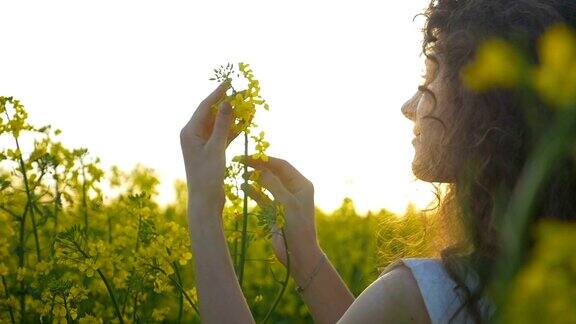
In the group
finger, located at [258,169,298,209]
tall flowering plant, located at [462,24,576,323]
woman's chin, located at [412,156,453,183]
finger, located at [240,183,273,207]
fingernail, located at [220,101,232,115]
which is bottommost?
tall flowering plant, located at [462,24,576,323]

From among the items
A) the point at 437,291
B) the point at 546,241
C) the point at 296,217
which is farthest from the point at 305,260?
the point at 546,241

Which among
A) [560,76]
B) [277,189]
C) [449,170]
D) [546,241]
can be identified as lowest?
[546,241]

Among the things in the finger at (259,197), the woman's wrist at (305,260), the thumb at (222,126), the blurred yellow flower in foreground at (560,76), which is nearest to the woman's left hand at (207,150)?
the thumb at (222,126)

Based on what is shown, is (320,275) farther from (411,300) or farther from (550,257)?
(550,257)

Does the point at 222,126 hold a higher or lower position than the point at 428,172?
higher

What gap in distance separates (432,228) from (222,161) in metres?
0.63

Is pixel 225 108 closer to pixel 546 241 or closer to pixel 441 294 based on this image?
A: pixel 441 294

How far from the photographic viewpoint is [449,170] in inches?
89.4

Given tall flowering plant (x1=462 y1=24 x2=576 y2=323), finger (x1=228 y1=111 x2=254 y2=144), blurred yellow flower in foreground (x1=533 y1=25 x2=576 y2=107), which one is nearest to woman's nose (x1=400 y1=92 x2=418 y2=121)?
finger (x1=228 y1=111 x2=254 y2=144)

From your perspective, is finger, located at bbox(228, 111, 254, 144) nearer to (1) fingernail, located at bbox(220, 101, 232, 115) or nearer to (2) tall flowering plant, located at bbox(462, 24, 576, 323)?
(1) fingernail, located at bbox(220, 101, 232, 115)

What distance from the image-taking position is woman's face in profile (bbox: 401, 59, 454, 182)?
228cm

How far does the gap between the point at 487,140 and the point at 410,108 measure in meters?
0.31

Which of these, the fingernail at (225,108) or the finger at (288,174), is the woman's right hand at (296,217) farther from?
the fingernail at (225,108)

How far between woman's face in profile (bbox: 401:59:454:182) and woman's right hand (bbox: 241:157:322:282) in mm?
498
